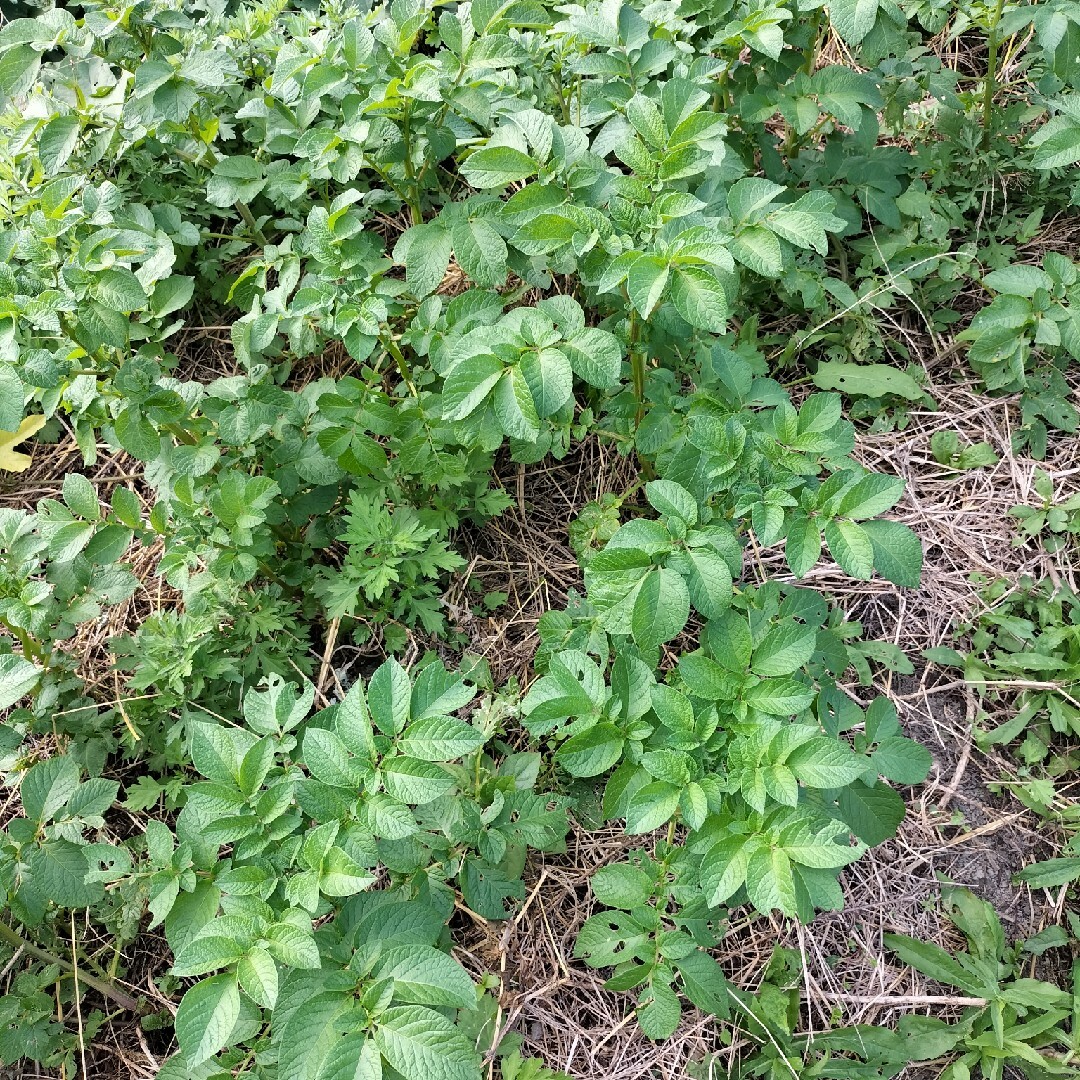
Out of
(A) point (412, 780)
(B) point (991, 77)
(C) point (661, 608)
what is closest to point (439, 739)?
(A) point (412, 780)

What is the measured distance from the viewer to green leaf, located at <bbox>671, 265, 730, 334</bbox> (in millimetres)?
1692

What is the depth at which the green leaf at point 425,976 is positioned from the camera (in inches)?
53.4

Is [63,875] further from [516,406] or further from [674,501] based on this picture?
[674,501]

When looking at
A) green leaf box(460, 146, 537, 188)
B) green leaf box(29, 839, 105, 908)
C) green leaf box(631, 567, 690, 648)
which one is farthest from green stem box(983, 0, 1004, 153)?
green leaf box(29, 839, 105, 908)

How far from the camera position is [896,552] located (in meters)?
1.68

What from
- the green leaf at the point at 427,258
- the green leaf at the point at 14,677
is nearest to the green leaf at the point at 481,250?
the green leaf at the point at 427,258

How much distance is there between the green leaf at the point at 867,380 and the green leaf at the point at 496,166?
3.70ft

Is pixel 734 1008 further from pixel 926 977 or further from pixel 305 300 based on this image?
pixel 305 300

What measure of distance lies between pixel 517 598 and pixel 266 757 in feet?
3.40

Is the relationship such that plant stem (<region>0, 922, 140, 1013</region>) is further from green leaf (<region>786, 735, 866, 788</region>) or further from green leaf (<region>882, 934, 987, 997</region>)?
green leaf (<region>882, 934, 987, 997</region>)

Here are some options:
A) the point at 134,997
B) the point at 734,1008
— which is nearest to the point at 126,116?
the point at 134,997

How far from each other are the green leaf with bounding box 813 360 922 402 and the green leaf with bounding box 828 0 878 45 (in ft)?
2.76

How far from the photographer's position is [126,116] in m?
2.21

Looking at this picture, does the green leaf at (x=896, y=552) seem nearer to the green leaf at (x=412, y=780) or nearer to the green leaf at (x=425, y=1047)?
the green leaf at (x=412, y=780)
